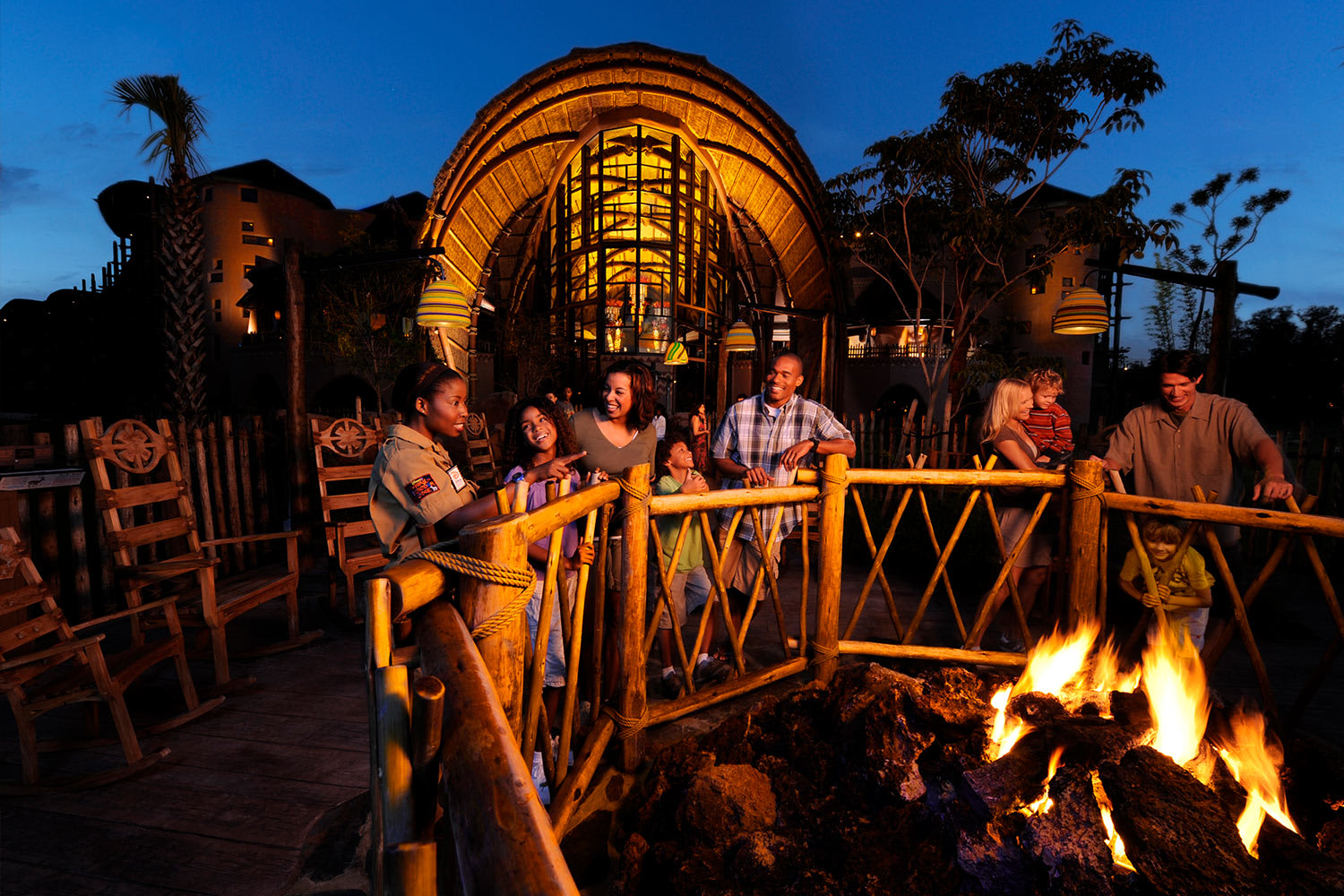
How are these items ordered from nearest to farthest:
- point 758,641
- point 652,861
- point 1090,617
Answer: point 652,861 < point 1090,617 < point 758,641

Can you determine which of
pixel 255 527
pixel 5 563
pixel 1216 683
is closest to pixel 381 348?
pixel 255 527

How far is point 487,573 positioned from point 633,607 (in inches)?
43.0

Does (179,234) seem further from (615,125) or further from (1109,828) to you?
(1109,828)

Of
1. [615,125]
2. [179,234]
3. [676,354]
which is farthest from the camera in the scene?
[615,125]

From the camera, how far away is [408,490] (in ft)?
6.95

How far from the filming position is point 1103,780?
1669 mm

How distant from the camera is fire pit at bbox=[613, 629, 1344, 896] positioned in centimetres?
153

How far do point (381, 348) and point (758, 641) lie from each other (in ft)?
42.9

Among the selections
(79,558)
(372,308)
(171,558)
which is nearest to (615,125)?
(372,308)

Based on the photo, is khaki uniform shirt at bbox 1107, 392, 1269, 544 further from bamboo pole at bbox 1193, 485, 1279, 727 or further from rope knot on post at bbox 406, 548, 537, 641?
rope knot on post at bbox 406, 548, 537, 641

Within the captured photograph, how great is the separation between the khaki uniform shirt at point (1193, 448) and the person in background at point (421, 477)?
3.29 meters

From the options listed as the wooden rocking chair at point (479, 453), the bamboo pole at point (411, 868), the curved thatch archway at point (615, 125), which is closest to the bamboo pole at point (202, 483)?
the wooden rocking chair at point (479, 453)

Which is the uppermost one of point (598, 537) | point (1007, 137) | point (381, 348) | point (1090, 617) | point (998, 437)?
point (1007, 137)

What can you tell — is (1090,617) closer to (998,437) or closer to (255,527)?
(998,437)
